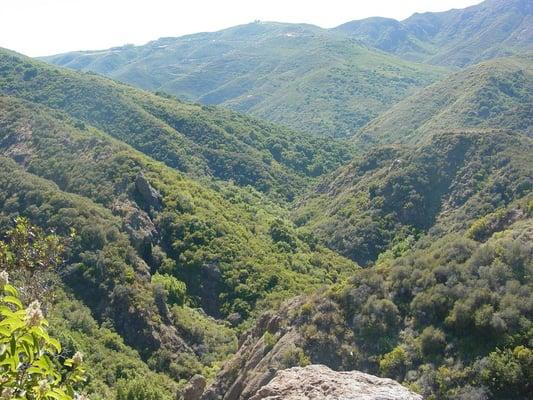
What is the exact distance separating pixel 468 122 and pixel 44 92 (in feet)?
329

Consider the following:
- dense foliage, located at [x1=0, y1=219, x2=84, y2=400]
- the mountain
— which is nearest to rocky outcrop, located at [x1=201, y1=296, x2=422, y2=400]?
the mountain

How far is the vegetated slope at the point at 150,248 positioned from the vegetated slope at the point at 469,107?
6047 centimetres

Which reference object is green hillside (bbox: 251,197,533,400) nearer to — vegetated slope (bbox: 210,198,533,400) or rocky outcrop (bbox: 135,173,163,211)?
vegetated slope (bbox: 210,198,533,400)

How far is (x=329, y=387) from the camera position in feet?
41.6

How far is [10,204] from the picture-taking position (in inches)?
2084

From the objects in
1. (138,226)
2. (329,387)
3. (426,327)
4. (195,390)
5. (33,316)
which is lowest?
(195,390)

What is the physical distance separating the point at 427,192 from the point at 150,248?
43.3 m

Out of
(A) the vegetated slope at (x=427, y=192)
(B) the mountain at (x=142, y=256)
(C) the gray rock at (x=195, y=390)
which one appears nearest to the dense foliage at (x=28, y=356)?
(C) the gray rock at (x=195, y=390)

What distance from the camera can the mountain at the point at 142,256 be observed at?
42562 mm

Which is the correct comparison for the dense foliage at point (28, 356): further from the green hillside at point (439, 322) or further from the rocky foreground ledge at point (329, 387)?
the green hillside at point (439, 322)

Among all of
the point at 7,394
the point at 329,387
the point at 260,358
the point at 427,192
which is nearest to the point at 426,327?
the point at 260,358

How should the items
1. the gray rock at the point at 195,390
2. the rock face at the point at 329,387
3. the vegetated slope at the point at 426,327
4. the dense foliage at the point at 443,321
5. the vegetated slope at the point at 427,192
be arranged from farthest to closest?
the vegetated slope at the point at 427,192 < the gray rock at the point at 195,390 < the vegetated slope at the point at 426,327 < the dense foliage at the point at 443,321 < the rock face at the point at 329,387

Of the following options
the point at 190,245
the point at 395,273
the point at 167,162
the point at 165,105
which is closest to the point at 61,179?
the point at 190,245

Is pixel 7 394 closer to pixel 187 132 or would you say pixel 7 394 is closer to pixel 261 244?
pixel 261 244
